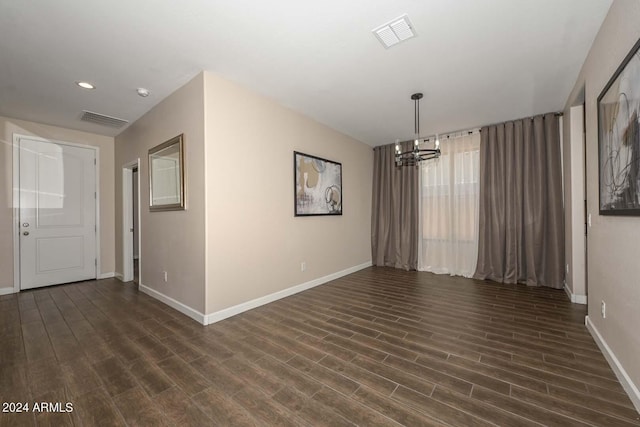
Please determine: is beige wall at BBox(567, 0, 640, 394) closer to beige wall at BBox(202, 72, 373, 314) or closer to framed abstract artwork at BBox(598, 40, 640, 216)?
framed abstract artwork at BBox(598, 40, 640, 216)

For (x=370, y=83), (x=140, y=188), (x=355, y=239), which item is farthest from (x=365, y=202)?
(x=140, y=188)

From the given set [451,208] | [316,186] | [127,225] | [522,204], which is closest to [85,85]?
[127,225]

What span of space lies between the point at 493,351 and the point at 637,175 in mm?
1599

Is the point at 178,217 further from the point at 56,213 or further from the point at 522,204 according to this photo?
the point at 522,204

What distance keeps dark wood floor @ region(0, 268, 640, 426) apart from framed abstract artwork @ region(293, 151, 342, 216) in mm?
1549

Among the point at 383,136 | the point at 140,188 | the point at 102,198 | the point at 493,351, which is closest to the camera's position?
the point at 493,351

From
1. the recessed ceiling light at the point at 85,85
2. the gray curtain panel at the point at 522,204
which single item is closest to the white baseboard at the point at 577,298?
the gray curtain panel at the point at 522,204

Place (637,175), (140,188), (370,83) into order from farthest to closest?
(140,188)
(370,83)
(637,175)

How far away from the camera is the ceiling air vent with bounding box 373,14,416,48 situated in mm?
2090

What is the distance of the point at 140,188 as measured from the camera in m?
3.93

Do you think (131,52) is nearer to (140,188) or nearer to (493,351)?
(140,188)

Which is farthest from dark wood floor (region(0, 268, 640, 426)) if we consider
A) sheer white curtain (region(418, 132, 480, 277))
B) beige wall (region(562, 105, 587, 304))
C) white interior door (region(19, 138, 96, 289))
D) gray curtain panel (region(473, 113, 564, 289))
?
sheer white curtain (region(418, 132, 480, 277))

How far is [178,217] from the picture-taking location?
3148mm

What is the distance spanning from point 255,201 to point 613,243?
336 centimetres
